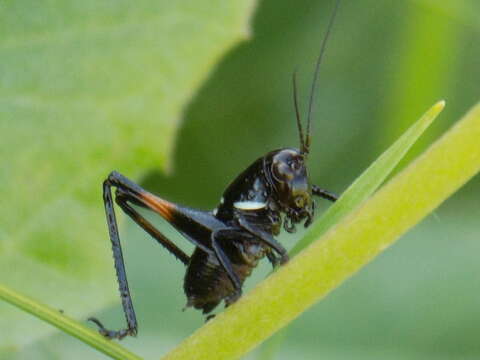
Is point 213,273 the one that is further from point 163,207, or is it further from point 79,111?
point 79,111

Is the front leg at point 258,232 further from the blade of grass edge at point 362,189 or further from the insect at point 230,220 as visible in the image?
the blade of grass edge at point 362,189

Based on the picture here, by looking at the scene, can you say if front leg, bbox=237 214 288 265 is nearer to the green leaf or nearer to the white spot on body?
the white spot on body

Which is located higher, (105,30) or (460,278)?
(105,30)

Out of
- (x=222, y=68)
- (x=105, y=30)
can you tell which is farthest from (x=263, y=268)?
(x=105, y=30)

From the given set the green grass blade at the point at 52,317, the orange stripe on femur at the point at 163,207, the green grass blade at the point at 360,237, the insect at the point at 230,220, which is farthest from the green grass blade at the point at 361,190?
the orange stripe on femur at the point at 163,207

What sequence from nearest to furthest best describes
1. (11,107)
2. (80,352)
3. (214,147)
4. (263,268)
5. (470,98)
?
(11,107)
(80,352)
(263,268)
(214,147)
(470,98)

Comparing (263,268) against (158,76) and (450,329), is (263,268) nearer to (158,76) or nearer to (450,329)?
(450,329)
